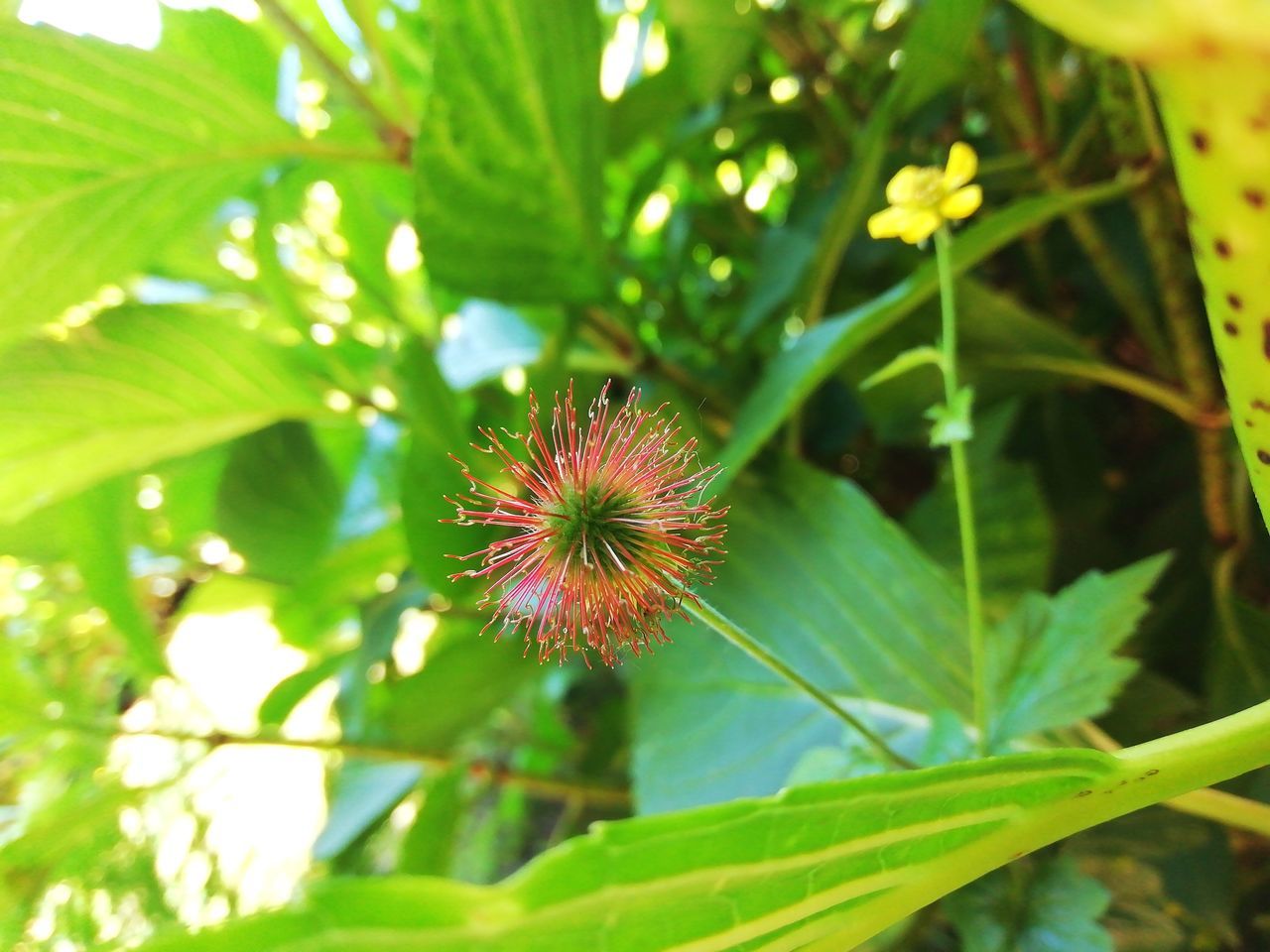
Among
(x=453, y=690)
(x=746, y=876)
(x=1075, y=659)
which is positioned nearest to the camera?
(x=746, y=876)

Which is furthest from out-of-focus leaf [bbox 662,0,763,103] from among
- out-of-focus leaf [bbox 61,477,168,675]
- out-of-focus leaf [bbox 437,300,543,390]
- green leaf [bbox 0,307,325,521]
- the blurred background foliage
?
out-of-focus leaf [bbox 61,477,168,675]

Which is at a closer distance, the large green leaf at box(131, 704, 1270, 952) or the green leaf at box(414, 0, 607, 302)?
the large green leaf at box(131, 704, 1270, 952)

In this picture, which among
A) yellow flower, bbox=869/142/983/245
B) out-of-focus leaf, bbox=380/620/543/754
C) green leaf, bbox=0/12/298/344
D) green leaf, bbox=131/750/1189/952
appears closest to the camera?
green leaf, bbox=131/750/1189/952

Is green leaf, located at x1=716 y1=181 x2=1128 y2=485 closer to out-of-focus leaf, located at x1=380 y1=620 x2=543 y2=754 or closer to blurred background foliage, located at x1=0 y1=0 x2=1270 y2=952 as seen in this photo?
blurred background foliage, located at x1=0 y1=0 x2=1270 y2=952

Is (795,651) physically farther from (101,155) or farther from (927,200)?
(101,155)

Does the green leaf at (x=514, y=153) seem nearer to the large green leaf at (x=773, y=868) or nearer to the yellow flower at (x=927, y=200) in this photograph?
the yellow flower at (x=927, y=200)

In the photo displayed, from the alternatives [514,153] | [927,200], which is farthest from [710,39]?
[927,200]
